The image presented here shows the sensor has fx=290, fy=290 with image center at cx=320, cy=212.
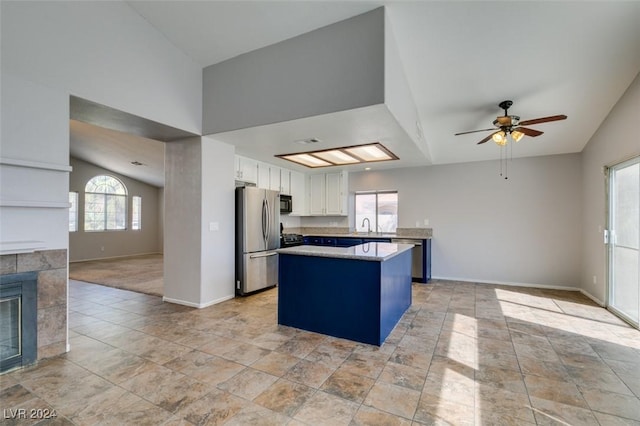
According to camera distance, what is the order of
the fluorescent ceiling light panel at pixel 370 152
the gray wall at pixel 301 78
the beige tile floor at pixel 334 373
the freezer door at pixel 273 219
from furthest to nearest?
1. the freezer door at pixel 273 219
2. the fluorescent ceiling light panel at pixel 370 152
3. the gray wall at pixel 301 78
4. the beige tile floor at pixel 334 373

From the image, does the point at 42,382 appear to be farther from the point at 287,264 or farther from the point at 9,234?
the point at 287,264

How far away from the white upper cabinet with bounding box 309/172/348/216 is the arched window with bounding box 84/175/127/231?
6.97 m

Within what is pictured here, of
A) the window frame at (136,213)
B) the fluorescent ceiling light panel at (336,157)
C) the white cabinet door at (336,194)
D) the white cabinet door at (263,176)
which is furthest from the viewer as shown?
the window frame at (136,213)

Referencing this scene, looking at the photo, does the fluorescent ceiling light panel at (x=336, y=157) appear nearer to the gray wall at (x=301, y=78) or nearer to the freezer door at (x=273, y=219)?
the freezer door at (x=273, y=219)

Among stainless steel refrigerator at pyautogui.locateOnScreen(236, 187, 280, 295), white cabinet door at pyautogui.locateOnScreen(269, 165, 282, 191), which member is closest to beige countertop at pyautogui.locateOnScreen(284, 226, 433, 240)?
white cabinet door at pyautogui.locateOnScreen(269, 165, 282, 191)

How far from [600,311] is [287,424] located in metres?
4.55

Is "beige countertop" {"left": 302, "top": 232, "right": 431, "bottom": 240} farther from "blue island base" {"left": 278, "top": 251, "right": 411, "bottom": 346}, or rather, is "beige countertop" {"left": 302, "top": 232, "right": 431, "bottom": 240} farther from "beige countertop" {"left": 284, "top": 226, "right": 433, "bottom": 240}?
"blue island base" {"left": 278, "top": 251, "right": 411, "bottom": 346}

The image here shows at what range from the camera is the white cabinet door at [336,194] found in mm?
6488

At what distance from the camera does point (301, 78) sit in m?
3.19

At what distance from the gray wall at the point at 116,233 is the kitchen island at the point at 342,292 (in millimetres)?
8238

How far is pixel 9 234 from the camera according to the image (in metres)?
2.39

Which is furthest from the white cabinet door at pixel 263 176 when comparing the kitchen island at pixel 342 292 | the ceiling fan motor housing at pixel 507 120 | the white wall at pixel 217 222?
the ceiling fan motor housing at pixel 507 120

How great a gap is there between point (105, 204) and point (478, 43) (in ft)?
34.9

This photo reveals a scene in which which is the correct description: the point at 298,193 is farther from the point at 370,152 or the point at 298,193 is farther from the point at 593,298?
the point at 593,298
